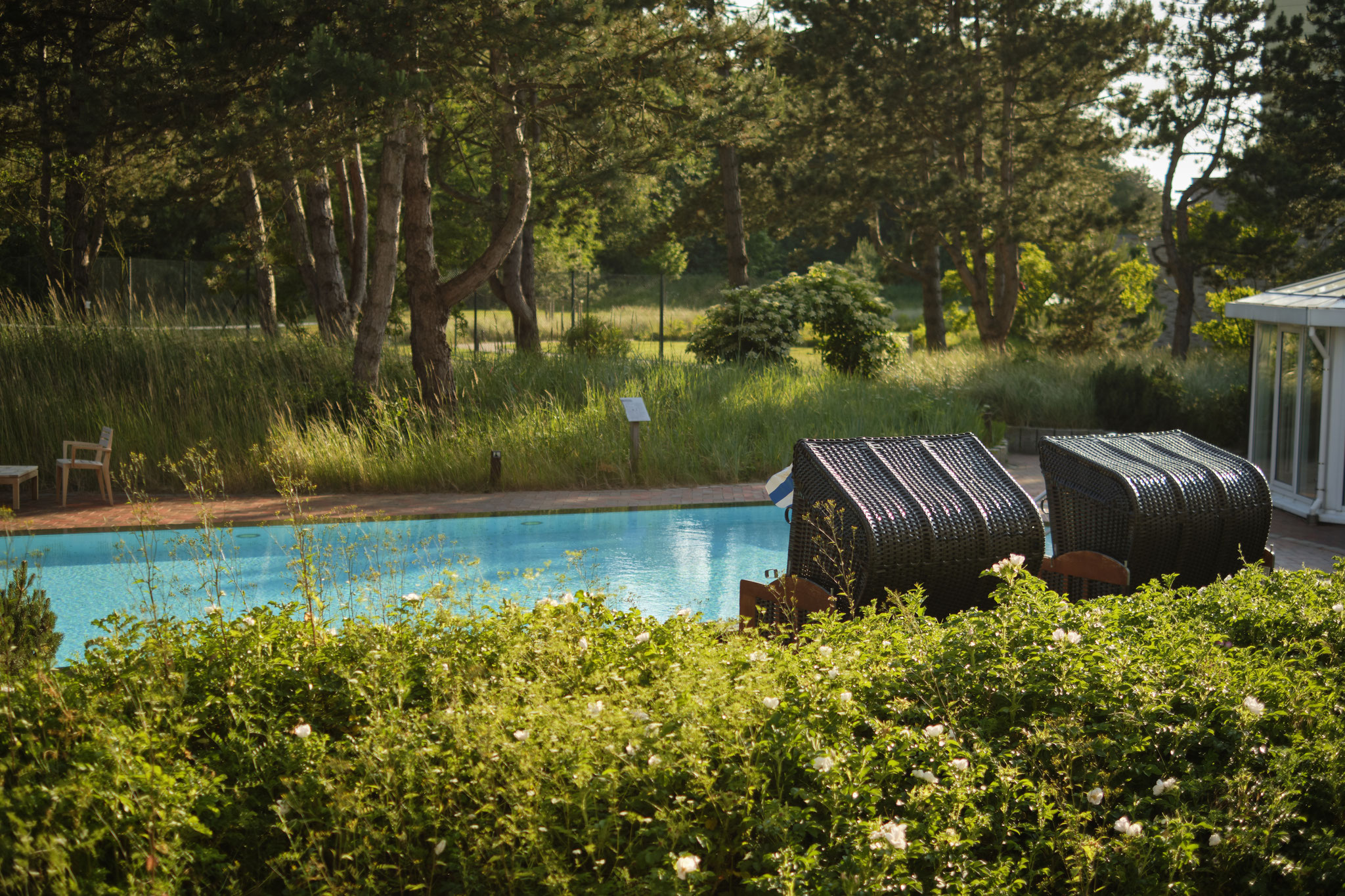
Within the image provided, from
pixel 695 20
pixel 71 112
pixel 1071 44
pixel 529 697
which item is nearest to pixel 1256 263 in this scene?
pixel 1071 44

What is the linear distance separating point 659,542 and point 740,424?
285 centimetres

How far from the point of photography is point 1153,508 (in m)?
5.02

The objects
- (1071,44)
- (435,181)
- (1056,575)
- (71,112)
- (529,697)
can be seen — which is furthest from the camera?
(435,181)

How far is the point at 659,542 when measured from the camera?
8070 mm

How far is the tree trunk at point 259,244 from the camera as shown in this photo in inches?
592

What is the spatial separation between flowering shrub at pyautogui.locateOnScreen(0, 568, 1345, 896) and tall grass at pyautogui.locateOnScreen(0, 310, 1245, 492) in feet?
21.6

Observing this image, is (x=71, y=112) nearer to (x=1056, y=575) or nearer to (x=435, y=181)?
(x=1056, y=575)

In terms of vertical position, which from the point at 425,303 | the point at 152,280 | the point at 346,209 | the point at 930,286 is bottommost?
the point at 425,303

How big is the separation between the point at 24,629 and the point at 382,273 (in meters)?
8.14

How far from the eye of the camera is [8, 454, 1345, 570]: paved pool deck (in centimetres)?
779

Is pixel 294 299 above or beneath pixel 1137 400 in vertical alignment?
above

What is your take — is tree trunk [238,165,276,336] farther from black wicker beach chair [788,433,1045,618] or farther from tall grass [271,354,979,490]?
black wicker beach chair [788,433,1045,618]

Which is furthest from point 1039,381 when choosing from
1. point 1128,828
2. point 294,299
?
point 294,299

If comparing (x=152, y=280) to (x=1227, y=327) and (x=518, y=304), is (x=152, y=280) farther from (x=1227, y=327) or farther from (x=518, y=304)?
(x=1227, y=327)
